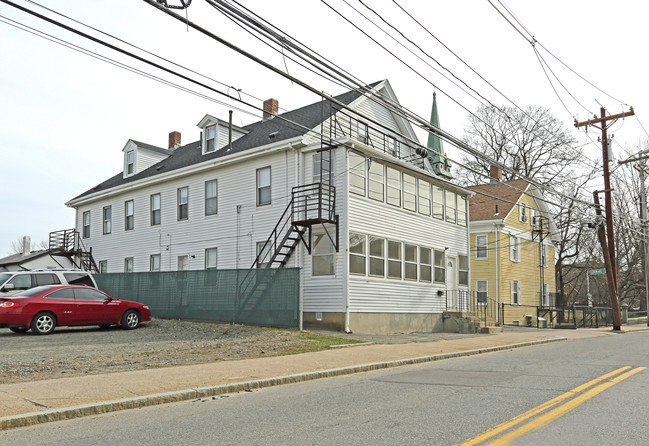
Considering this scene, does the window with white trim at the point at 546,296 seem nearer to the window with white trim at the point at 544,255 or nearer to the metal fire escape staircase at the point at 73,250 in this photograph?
the window with white trim at the point at 544,255

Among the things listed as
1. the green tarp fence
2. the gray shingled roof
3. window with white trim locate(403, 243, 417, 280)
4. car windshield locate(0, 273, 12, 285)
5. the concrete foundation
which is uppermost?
the gray shingled roof

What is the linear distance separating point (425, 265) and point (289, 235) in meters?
6.74

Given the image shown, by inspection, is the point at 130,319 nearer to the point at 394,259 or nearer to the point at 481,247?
the point at 394,259

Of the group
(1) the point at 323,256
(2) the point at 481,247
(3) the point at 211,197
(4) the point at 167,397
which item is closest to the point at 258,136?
(3) the point at 211,197

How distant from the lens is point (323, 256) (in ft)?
68.5

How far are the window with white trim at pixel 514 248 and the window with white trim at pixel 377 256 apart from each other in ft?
50.8

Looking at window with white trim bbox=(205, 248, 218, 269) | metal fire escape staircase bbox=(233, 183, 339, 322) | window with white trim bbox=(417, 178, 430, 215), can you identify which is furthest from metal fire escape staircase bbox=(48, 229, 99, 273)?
window with white trim bbox=(417, 178, 430, 215)

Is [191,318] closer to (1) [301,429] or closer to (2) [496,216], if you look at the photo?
(1) [301,429]

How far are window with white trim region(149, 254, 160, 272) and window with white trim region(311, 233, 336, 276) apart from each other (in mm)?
9427

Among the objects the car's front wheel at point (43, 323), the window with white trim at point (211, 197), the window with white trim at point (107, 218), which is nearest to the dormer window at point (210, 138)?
the window with white trim at point (211, 197)

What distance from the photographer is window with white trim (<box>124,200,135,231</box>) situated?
2903cm

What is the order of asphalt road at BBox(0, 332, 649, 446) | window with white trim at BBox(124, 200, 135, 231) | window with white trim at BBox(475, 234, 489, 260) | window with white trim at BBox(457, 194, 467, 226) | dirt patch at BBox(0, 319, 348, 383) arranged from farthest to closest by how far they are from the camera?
window with white trim at BBox(475, 234, 489, 260) < window with white trim at BBox(124, 200, 135, 231) < window with white trim at BBox(457, 194, 467, 226) < dirt patch at BBox(0, 319, 348, 383) < asphalt road at BBox(0, 332, 649, 446)

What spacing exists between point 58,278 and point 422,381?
47.3 ft

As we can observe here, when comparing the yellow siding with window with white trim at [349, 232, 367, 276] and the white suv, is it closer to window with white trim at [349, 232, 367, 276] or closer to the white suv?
window with white trim at [349, 232, 367, 276]
